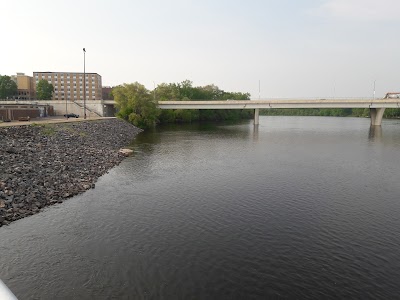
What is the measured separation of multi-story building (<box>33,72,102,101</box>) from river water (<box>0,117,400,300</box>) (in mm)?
155017

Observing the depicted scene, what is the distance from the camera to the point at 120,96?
88.4 m

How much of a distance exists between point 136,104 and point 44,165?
5883 centimetres

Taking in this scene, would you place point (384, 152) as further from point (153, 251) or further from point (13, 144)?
point (13, 144)

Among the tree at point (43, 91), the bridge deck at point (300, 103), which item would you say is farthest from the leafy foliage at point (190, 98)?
the tree at point (43, 91)

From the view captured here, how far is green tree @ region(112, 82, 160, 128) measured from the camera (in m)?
→ 85.4

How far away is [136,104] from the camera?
85.3 metres

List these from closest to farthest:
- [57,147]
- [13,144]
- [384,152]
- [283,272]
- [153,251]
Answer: [283,272], [153,251], [13,144], [57,147], [384,152]

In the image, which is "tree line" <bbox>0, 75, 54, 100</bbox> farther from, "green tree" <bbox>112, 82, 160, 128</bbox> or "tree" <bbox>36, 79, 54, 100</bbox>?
"green tree" <bbox>112, 82, 160, 128</bbox>

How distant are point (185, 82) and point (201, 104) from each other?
48.5 m

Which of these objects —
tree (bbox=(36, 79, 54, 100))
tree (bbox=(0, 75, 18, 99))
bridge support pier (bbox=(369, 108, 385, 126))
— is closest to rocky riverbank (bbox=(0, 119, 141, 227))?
bridge support pier (bbox=(369, 108, 385, 126))

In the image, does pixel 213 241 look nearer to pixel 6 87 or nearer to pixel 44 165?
pixel 44 165

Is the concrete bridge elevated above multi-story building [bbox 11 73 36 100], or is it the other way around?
multi-story building [bbox 11 73 36 100]

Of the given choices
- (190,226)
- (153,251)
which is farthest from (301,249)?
(153,251)

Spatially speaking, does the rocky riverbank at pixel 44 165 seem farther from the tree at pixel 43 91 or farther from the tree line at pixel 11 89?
the tree line at pixel 11 89
